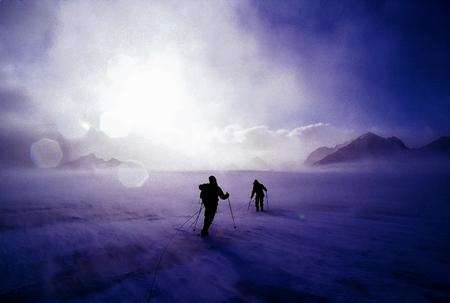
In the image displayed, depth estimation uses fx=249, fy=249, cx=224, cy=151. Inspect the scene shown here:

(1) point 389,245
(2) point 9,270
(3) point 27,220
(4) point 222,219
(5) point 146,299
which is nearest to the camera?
(5) point 146,299

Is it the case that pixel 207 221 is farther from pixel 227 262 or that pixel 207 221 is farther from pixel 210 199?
pixel 227 262

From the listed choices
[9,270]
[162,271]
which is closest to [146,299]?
[162,271]

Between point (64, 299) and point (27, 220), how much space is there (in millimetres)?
10571

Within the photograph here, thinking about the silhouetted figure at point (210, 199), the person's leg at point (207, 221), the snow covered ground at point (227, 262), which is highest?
the silhouetted figure at point (210, 199)

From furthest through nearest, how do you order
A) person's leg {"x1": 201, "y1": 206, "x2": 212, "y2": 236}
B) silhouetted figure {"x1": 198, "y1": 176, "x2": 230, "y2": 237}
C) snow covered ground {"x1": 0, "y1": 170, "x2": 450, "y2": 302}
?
silhouetted figure {"x1": 198, "y1": 176, "x2": 230, "y2": 237}, person's leg {"x1": 201, "y1": 206, "x2": 212, "y2": 236}, snow covered ground {"x1": 0, "y1": 170, "x2": 450, "y2": 302}

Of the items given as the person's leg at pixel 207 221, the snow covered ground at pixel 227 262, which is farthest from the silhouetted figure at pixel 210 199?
the snow covered ground at pixel 227 262

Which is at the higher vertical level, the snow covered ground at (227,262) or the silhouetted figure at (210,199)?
the silhouetted figure at (210,199)

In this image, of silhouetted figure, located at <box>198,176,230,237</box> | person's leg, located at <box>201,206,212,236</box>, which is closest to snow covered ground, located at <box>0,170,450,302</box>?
person's leg, located at <box>201,206,212,236</box>

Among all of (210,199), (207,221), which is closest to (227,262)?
(207,221)

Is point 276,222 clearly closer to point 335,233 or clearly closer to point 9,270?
point 335,233

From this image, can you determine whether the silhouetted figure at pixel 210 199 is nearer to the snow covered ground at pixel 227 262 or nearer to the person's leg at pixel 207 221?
the person's leg at pixel 207 221

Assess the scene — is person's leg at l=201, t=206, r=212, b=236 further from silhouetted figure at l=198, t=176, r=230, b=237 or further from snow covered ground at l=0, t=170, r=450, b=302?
snow covered ground at l=0, t=170, r=450, b=302

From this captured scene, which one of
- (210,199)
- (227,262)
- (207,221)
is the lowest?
(227,262)

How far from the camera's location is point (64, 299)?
511 centimetres
